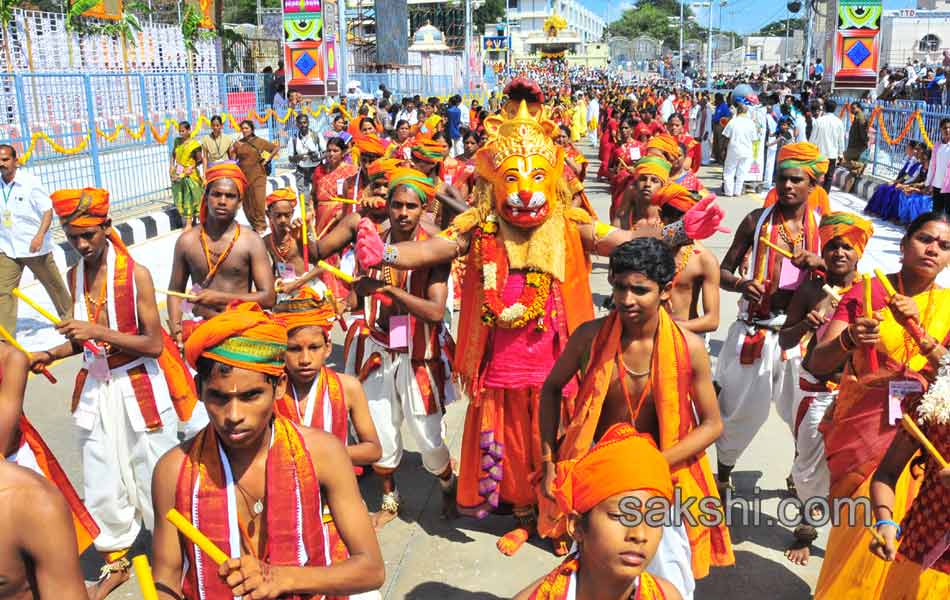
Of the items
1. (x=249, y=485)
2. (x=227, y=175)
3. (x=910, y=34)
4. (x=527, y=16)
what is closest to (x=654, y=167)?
(x=227, y=175)

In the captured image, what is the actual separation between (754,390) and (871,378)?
1690 millimetres

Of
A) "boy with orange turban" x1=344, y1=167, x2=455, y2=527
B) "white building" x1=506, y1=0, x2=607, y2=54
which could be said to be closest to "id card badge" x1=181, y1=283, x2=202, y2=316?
"boy with orange turban" x1=344, y1=167, x2=455, y2=527

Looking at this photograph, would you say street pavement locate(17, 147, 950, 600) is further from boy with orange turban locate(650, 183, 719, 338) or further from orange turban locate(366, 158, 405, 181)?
orange turban locate(366, 158, 405, 181)

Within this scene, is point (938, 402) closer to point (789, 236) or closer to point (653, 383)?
point (653, 383)

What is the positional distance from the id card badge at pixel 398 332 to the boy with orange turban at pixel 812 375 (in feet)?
6.36

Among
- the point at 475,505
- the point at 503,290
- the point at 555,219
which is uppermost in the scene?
the point at 555,219

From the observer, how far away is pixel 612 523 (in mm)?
2256

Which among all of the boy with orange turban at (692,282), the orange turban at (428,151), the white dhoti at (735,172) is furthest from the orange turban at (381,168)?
the white dhoti at (735,172)

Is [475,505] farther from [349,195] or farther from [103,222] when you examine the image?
[349,195]

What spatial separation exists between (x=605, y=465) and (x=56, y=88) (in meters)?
13.9

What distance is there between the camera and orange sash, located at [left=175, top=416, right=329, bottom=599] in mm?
2428

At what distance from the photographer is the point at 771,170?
19453 mm

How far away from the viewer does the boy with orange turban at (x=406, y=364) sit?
16.5 feet

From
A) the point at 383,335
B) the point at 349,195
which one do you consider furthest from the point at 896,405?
the point at 349,195
